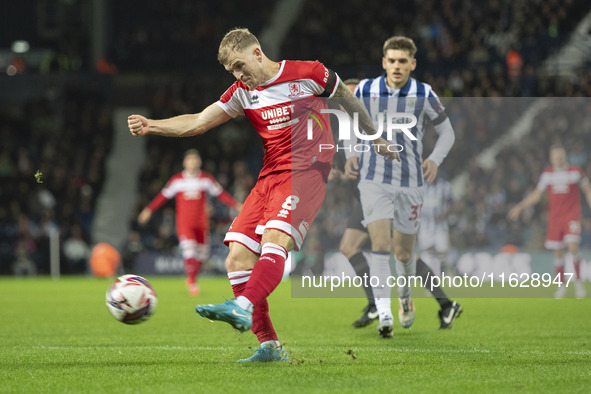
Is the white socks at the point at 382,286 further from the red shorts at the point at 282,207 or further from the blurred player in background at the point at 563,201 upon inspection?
the blurred player in background at the point at 563,201

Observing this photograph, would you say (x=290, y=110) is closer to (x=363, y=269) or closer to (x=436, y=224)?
(x=363, y=269)

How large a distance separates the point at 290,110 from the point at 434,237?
24.5 feet

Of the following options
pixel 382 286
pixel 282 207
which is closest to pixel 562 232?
pixel 382 286

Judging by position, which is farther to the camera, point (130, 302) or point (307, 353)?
point (307, 353)

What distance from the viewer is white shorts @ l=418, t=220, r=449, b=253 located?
40.4 ft

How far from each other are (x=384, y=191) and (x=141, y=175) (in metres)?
16.4

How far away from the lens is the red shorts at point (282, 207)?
17.7 ft

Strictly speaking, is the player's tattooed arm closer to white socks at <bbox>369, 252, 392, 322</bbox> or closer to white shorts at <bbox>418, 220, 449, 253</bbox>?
white socks at <bbox>369, 252, 392, 322</bbox>

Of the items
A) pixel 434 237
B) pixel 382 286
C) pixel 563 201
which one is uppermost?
pixel 563 201

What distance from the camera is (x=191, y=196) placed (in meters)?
15.0

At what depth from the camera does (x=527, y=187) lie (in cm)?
1494

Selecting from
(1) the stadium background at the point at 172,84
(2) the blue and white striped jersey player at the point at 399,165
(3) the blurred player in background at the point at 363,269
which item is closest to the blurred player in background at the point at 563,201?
(1) the stadium background at the point at 172,84

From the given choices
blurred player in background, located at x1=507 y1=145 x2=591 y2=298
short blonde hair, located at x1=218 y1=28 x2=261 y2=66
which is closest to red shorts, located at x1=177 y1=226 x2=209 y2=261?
blurred player in background, located at x1=507 y1=145 x2=591 y2=298

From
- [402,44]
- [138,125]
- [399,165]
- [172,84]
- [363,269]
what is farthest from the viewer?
[172,84]
